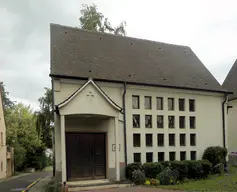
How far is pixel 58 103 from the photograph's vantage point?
60.0 ft

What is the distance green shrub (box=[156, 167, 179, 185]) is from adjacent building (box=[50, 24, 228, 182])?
237 cm

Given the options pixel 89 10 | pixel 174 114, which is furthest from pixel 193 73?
→ pixel 89 10

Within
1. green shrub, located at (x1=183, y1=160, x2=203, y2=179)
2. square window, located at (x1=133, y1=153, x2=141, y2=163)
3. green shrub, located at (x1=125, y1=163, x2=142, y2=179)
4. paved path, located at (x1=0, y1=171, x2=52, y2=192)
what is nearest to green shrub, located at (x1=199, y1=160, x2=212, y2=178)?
green shrub, located at (x1=183, y1=160, x2=203, y2=179)

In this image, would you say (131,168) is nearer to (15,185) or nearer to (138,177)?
(138,177)

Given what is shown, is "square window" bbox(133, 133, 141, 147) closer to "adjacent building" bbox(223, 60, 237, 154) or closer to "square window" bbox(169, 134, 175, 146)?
"square window" bbox(169, 134, 175, 146)

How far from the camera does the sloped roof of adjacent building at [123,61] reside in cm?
2039

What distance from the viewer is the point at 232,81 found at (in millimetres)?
31734

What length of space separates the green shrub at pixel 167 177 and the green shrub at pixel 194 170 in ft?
5.25

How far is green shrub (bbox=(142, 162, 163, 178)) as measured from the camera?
1880 cm

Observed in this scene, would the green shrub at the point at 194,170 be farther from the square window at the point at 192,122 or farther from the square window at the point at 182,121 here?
the square window at the point at 192,122

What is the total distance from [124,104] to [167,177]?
5.30m

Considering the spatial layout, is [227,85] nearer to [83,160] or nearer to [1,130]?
[83,160]

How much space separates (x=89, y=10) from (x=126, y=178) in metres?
23.5

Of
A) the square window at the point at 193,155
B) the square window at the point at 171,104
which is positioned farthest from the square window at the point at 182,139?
the square window at the point at 171,104
